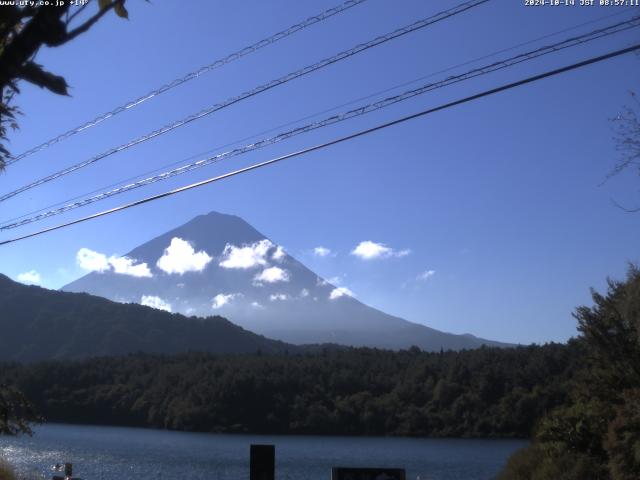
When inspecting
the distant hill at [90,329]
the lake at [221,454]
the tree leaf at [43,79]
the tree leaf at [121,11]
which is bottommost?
the lake at [221,454]

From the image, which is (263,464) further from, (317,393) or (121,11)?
(317,393)

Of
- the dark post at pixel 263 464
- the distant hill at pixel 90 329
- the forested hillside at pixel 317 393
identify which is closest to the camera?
the dark post at pixel 263 464

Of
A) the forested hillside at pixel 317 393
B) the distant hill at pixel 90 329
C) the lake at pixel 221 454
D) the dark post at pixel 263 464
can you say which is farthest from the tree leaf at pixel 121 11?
the distant hill at pixel 90 329

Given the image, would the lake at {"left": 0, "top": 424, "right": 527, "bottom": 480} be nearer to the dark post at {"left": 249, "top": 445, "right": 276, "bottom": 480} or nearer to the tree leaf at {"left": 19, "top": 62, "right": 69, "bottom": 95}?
the dark post at {"left": 249, "top": 445, "right": 276, "bottom": 480}

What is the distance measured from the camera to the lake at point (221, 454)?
37.8m

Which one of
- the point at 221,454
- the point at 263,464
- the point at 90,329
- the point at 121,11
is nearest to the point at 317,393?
the point at 221,454

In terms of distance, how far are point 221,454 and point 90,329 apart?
8525cm

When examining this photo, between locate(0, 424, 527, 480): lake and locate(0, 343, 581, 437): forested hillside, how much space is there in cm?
313

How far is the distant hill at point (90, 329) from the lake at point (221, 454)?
4954cm

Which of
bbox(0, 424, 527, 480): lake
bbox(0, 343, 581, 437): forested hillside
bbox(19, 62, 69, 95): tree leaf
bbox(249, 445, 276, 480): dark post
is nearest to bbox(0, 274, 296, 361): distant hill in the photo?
bbox(0, 343, 581, 437): forested hillside

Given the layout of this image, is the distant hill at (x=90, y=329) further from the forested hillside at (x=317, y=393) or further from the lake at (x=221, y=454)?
the lake at (x=221, y=454)

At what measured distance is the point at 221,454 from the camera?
166ft

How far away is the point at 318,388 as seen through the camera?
7744 cm

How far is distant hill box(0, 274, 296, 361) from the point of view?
121 m
